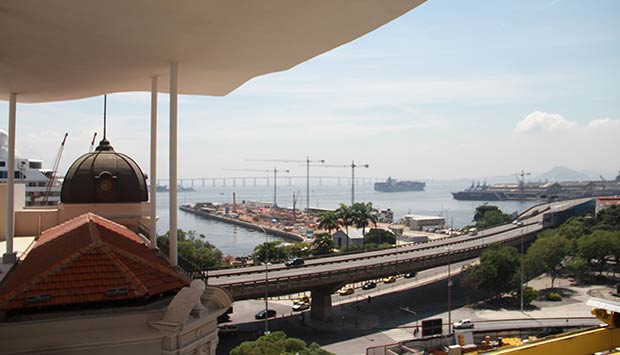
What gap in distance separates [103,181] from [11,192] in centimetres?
557

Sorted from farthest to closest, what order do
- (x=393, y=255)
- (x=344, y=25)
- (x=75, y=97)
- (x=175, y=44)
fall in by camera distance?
1. (x=393, y=255)
2. (x=75, y=97)
3. (x=175, y=44)
4. (x=344, y=25)

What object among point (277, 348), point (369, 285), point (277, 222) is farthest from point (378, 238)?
point (277, 222)

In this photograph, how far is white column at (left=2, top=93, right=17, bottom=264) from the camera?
49.6 ft

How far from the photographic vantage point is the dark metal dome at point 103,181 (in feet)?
70.2

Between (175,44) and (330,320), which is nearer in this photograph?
(175,44)

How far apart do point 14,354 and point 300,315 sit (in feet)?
126

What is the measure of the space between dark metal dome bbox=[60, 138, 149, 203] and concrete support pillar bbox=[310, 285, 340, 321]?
2515cm

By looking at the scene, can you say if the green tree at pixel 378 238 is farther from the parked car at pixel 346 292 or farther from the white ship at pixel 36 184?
the white ship at pixel 36 184

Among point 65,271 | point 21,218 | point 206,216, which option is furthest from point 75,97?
point 206,216

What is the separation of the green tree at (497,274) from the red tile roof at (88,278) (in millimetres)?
44549

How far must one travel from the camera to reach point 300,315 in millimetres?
45594

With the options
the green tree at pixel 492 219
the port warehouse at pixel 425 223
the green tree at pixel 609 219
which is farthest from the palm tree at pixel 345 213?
the port warehouse at pixel 425 223

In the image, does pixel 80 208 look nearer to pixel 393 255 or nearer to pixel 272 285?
pixel 272 285

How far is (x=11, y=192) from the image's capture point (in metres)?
15.8
